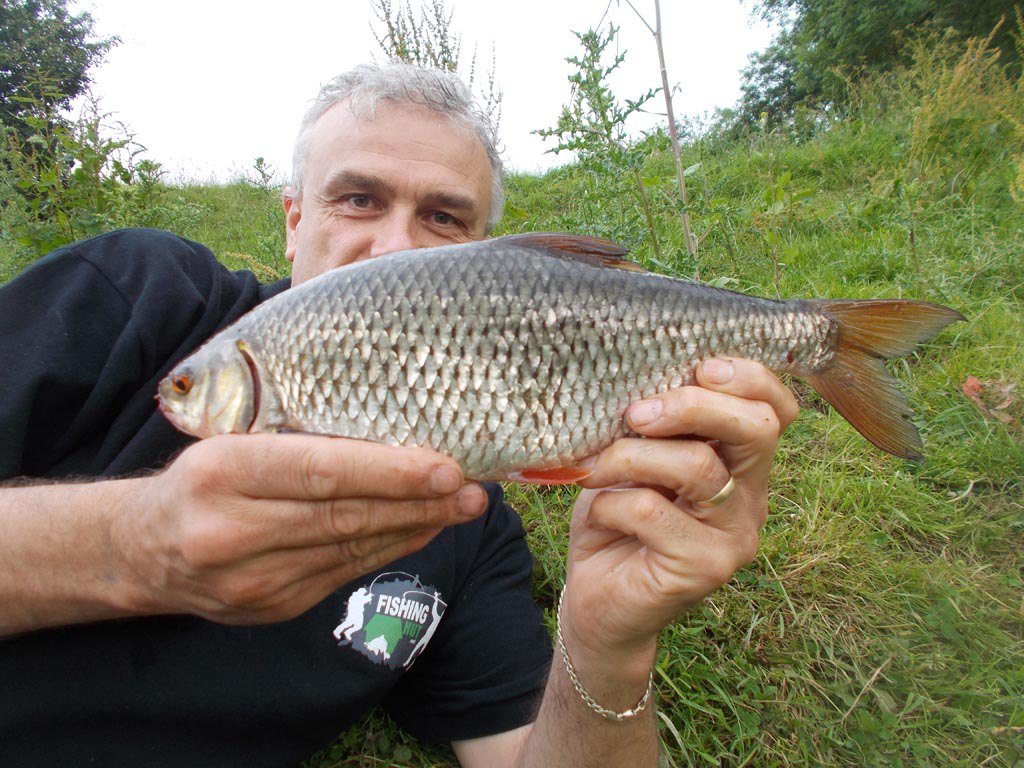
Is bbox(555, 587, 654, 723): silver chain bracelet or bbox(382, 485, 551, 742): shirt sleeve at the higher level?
bbox(555, 587, 654, 723): silver chain bracelet

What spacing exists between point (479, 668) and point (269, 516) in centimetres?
105

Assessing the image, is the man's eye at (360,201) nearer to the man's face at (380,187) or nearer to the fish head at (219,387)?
the man's face at (380,187)

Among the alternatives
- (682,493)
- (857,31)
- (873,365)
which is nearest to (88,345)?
(682,493)

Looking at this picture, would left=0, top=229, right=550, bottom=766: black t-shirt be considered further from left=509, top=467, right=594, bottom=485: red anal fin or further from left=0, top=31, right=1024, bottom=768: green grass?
left=509, top=467, right=594, bottom=485: red anal fin

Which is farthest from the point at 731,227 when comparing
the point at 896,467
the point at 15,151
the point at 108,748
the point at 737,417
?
the point at 15,151

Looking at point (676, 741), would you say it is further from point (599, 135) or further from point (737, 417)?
point (599, 135)

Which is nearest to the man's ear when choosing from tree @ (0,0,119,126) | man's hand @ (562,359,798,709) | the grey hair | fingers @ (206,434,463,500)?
the grey hair

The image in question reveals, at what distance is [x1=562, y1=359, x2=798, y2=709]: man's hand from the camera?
1226mm

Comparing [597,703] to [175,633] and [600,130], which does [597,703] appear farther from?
[600,130]

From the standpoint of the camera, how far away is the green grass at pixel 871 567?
174 cm

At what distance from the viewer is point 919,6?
17.0 m

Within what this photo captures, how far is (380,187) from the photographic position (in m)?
2.08

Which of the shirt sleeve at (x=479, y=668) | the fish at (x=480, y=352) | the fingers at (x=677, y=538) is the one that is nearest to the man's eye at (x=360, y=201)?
the fish at (x=480, y=352)

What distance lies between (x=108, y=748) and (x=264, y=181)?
15.2 feet
